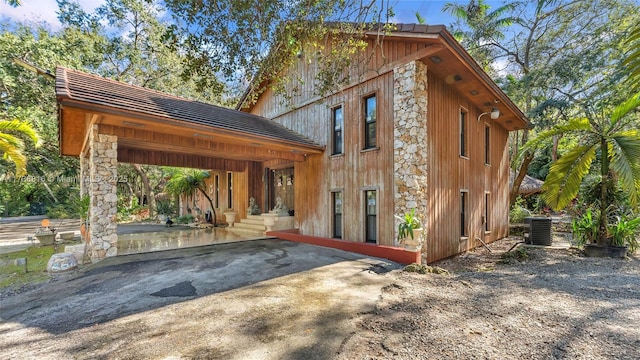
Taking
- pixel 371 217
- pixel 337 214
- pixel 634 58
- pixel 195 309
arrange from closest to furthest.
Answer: pixel 634 58, pixel 195 309, pixel 371 217, pixel 337 214

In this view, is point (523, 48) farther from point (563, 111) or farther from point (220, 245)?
point (220, 245)

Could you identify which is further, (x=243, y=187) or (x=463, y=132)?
(x=243, y=187)

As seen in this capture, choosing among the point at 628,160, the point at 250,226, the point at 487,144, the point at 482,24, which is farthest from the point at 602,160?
the point at 250,226

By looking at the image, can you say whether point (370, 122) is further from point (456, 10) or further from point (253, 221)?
point (456, 10)

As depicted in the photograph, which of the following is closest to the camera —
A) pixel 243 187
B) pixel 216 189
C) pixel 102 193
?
pixel 102 193

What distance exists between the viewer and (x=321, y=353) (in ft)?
→ 8.76

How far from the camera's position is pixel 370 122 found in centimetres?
789

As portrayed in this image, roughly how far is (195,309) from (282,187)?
26.0 feet

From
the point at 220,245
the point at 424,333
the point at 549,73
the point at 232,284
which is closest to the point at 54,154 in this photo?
the point at 220,245

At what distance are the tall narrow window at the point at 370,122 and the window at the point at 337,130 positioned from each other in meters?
0.96

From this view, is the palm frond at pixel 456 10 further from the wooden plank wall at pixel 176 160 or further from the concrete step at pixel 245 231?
the concrete step at pixel 245 231

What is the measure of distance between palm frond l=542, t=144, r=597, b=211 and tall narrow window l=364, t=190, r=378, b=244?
485 centimetres

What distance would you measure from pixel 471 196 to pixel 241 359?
28.3 ft

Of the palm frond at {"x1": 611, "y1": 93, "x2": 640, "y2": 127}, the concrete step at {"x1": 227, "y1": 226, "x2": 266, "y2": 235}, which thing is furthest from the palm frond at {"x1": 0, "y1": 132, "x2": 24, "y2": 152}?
the palm frond at {"x1": 611, "y1": 93, "x2": 640, "y2": 127}
